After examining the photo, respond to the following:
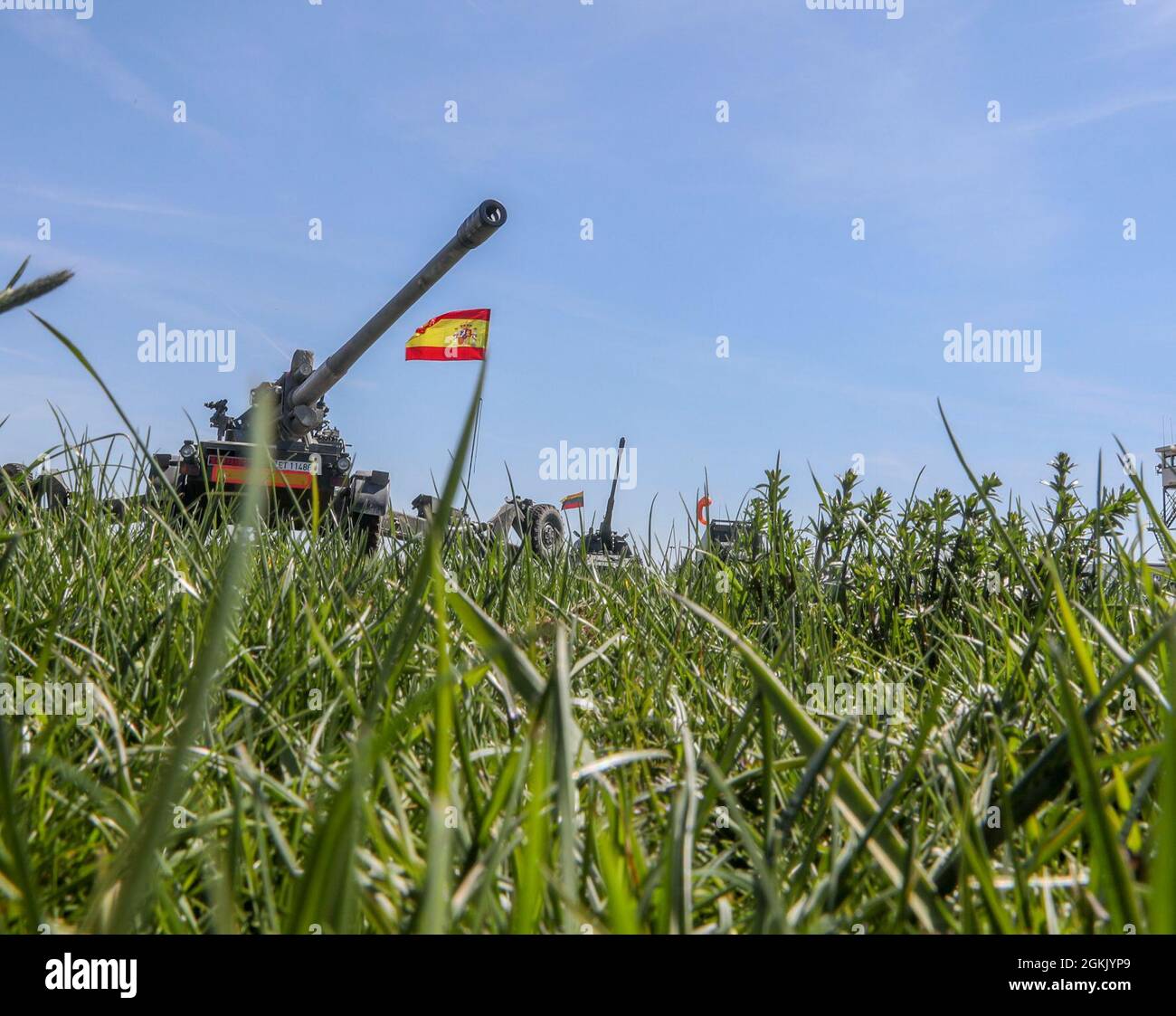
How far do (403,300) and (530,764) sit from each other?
11486 mm

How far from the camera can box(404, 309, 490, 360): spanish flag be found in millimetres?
12211

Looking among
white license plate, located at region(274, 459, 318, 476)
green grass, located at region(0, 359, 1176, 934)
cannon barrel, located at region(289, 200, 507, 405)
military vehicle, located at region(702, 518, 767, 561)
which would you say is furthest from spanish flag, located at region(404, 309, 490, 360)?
green grass, located at region(0, 359, 1176, 934)

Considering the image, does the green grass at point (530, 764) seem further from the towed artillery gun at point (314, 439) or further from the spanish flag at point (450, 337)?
the spanish flag at point (450, 337)

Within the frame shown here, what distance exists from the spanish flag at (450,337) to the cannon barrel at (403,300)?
0.46 meters

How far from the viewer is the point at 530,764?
1.03 metres

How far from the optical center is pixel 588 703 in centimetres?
139

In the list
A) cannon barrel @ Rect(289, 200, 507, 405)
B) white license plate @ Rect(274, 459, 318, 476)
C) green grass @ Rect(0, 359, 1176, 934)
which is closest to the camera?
green grass @ Rect(0, 359, 1176, 934)

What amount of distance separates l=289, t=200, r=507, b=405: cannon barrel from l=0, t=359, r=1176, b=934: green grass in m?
7.71

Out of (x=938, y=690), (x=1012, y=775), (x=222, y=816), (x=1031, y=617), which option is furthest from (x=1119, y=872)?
(x=1031, y=617)

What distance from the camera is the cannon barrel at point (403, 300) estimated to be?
376 inches

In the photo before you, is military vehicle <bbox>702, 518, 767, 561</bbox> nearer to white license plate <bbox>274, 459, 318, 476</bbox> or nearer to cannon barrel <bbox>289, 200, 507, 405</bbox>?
cannon barrel <bbox>289, 200, 507, 405</bbox>

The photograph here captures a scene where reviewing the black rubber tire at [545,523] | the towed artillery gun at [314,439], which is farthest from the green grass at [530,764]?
the black rubber tire at [545,523]
